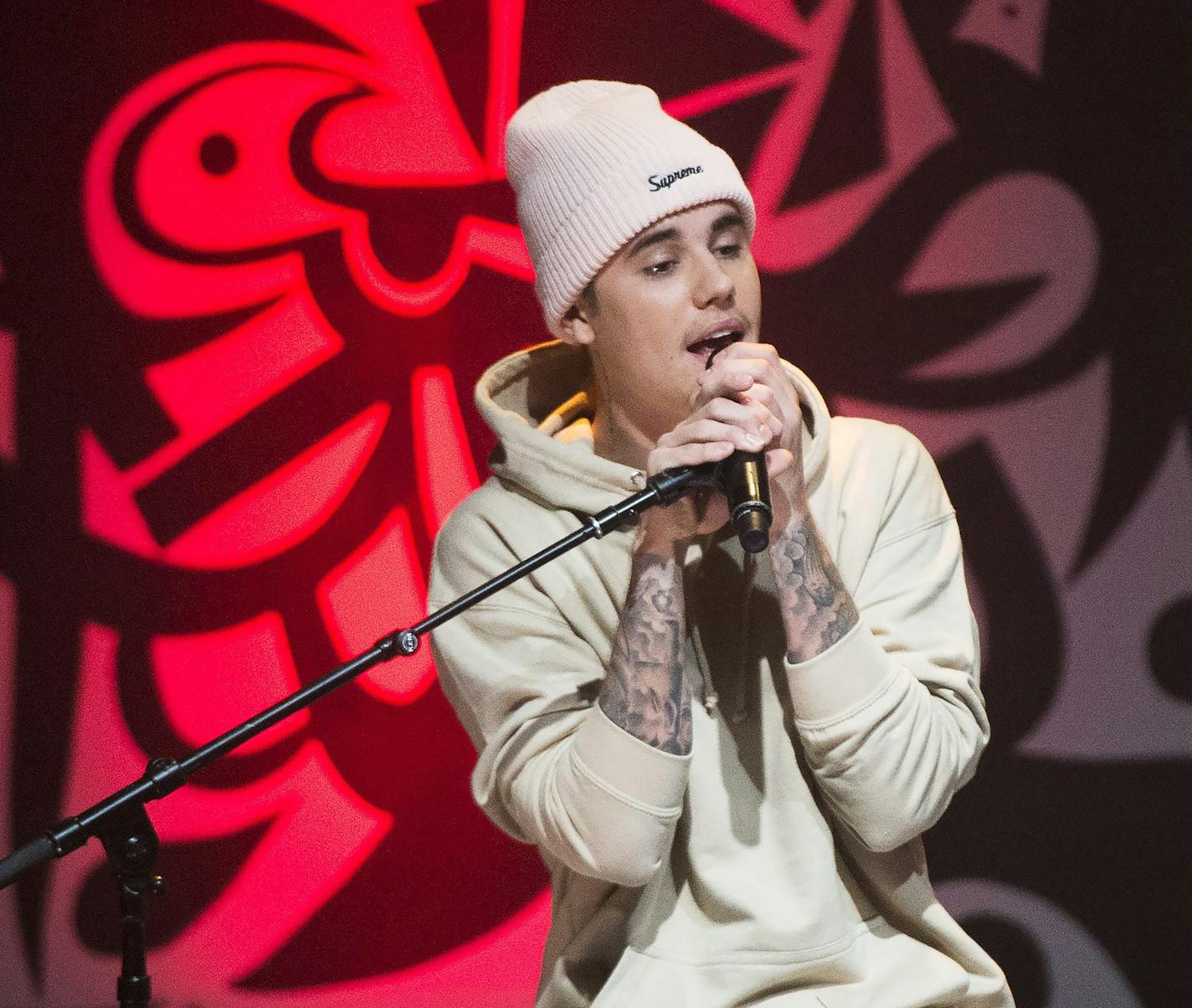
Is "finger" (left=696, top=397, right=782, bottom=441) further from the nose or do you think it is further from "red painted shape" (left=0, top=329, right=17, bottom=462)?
"red painted shape" (left=0, top=329, right=17, bottom=462)

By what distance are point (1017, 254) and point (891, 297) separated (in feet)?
0.86

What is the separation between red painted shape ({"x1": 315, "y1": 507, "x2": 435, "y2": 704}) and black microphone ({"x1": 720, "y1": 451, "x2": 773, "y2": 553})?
1.50 meters

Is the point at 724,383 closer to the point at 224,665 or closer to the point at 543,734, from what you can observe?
the point at 543,734

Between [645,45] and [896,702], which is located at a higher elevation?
[645,45]

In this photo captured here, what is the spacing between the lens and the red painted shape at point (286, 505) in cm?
276

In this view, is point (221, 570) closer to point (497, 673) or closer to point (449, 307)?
point (449, 307)

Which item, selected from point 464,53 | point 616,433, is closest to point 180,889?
point 616,433

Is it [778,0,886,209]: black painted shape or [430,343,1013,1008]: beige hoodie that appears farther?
[778,0,886,209]: black painted shape

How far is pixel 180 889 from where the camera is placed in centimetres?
277

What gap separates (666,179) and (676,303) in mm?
154

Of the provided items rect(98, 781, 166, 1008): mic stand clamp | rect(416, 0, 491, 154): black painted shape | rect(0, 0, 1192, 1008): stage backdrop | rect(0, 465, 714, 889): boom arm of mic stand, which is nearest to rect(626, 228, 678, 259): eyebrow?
rect(0, 465, 714, 889): boom arm of mic stand

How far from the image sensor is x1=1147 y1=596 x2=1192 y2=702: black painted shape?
2.70 meters

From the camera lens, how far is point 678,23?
272 cm

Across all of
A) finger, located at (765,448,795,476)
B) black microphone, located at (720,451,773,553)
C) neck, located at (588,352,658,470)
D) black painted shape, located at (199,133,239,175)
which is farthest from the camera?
black painted shape, located at (199,133,239,175)
